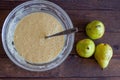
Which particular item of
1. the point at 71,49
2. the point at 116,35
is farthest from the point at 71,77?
the point at 116,35

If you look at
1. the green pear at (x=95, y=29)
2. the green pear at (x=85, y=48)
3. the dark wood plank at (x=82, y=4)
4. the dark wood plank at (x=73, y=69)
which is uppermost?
the dark wood plank at (x=82, y=4)

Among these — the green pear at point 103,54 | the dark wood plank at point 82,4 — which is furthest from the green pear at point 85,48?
the dark wood plank at point 82,4

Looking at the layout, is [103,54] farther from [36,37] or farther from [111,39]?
[36,37]

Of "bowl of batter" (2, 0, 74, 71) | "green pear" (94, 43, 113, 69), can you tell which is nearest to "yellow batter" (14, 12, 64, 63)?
"bowl of batter" (2, 0, 74, 71)

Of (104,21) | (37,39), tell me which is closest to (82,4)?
(104,21)

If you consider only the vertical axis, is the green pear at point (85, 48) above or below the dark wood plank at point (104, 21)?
below

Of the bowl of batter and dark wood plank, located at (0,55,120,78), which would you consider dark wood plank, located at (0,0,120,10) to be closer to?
the bowl of batter

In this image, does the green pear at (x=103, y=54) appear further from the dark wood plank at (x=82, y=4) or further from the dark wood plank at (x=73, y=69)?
the dark wood plank at (x=82, y=4)

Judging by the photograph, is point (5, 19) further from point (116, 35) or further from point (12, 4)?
point (116, 35)
